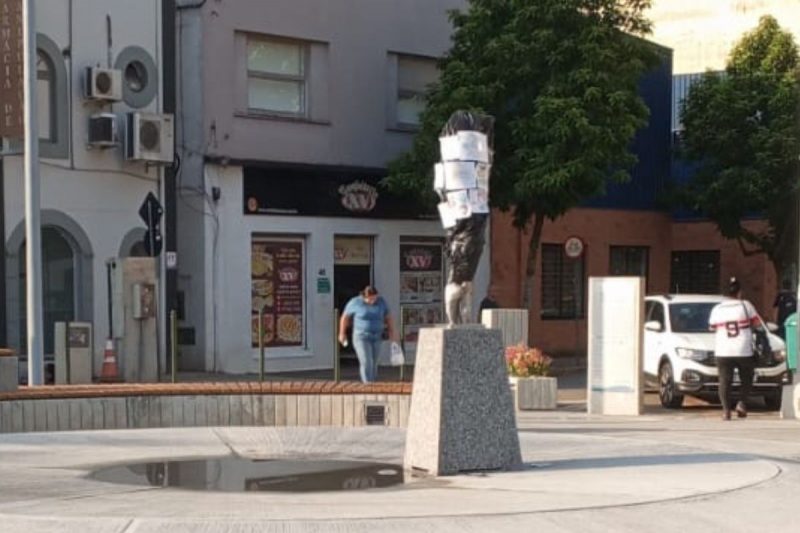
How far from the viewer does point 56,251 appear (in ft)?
71.9

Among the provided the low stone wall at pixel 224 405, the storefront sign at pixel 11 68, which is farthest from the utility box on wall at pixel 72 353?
the low stone wall at pixel 224 405

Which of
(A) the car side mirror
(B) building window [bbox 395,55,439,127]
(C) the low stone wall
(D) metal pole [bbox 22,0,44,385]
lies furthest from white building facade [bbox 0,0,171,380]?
(A) the car side mirror

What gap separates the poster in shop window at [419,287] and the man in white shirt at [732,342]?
11334 mm

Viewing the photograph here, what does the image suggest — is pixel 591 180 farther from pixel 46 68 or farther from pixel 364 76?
pixel 46 68

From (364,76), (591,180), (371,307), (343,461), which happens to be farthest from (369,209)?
(343,461)

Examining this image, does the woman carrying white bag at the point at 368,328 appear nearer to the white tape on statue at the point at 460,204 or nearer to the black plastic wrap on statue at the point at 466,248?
the black plastic wrap on statue at the point at 466,248

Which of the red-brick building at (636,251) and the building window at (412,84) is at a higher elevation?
the building window at (412,84)

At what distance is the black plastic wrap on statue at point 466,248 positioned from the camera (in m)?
10.3

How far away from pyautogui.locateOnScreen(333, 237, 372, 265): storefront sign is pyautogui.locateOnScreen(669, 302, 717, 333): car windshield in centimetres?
856

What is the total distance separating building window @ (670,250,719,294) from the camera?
34.7 metres

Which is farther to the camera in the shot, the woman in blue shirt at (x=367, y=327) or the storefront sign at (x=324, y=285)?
the storefront sign at (x=324, y=285)

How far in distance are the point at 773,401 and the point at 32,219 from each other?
11.3m

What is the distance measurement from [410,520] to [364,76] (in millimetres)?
19040

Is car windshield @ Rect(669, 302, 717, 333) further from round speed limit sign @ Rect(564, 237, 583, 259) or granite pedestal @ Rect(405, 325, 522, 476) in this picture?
granite pedestal @ Rect(405, 325, 522, 476)
